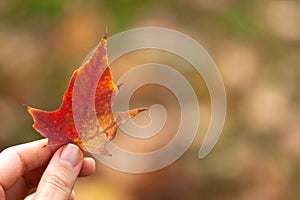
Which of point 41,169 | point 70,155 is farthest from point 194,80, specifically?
point 70,155

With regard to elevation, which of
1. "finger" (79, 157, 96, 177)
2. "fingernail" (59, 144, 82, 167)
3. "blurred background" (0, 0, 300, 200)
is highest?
"blurred background" (0, 0, 300, 200)

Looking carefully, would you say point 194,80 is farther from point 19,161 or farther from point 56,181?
point 56,181

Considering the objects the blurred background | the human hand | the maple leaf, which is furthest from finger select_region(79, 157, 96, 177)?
the blurred background

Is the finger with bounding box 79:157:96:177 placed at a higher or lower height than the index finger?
higher

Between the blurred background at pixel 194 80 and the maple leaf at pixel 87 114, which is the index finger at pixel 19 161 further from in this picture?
the blurred background at pixel 194 80

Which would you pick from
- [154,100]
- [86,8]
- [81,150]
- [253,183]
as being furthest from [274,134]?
[81,150]

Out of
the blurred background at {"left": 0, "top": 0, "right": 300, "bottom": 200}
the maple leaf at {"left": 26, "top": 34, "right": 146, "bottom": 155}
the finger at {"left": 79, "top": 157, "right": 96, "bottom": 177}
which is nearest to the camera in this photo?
the maple leaf at {"left": 26, "top": 34, "right": 146, "bottom": 155}

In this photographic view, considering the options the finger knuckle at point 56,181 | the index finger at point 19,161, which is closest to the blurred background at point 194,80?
the index finger at point 19,161

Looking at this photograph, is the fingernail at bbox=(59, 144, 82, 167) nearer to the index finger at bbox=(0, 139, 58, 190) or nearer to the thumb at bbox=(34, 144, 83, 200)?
the thumb at bbox=(34, 144, 83, 200)

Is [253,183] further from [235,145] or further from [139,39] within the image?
[139,39]
